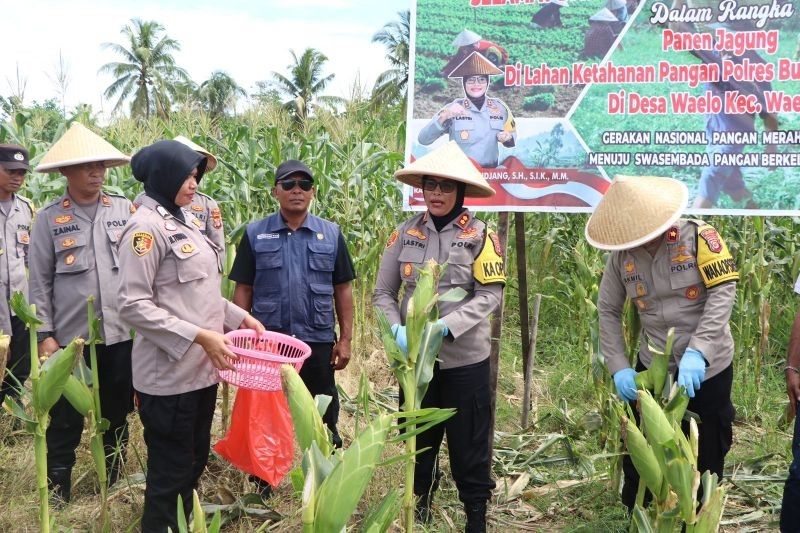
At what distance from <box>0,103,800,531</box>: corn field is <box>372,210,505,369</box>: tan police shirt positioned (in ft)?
2.13

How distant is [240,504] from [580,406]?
256cm

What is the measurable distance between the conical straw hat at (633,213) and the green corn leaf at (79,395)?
2.07m

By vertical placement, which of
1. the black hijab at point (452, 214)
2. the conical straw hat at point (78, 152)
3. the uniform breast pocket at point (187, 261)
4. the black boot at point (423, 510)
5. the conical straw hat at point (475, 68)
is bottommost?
the black boot at point (423, 510)

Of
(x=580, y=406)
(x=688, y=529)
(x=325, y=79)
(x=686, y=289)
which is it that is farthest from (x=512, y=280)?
(x=325, y=79)

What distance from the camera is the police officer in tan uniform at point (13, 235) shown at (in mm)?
4203

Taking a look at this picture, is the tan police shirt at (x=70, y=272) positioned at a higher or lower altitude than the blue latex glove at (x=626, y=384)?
higher

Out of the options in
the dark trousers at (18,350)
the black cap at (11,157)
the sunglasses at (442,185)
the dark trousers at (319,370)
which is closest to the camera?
the sunglasses at (442,185)

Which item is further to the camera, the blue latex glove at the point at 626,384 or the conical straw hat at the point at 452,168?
the conical straw hat at the point at 452,168

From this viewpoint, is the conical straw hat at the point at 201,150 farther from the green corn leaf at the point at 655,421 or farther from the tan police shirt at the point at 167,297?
the green corn leaf at the point at 655,421

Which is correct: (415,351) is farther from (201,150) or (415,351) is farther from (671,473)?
(201,150)

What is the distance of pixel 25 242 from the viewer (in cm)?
440

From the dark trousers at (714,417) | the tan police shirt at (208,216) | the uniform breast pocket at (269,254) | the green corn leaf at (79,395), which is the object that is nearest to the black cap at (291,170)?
the uniform breast pocket at (269,254)

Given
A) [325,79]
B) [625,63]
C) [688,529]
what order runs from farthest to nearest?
1. [325,79]
2. [625,63]
3. [688,529]

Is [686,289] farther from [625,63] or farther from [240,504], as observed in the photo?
[240,504]
